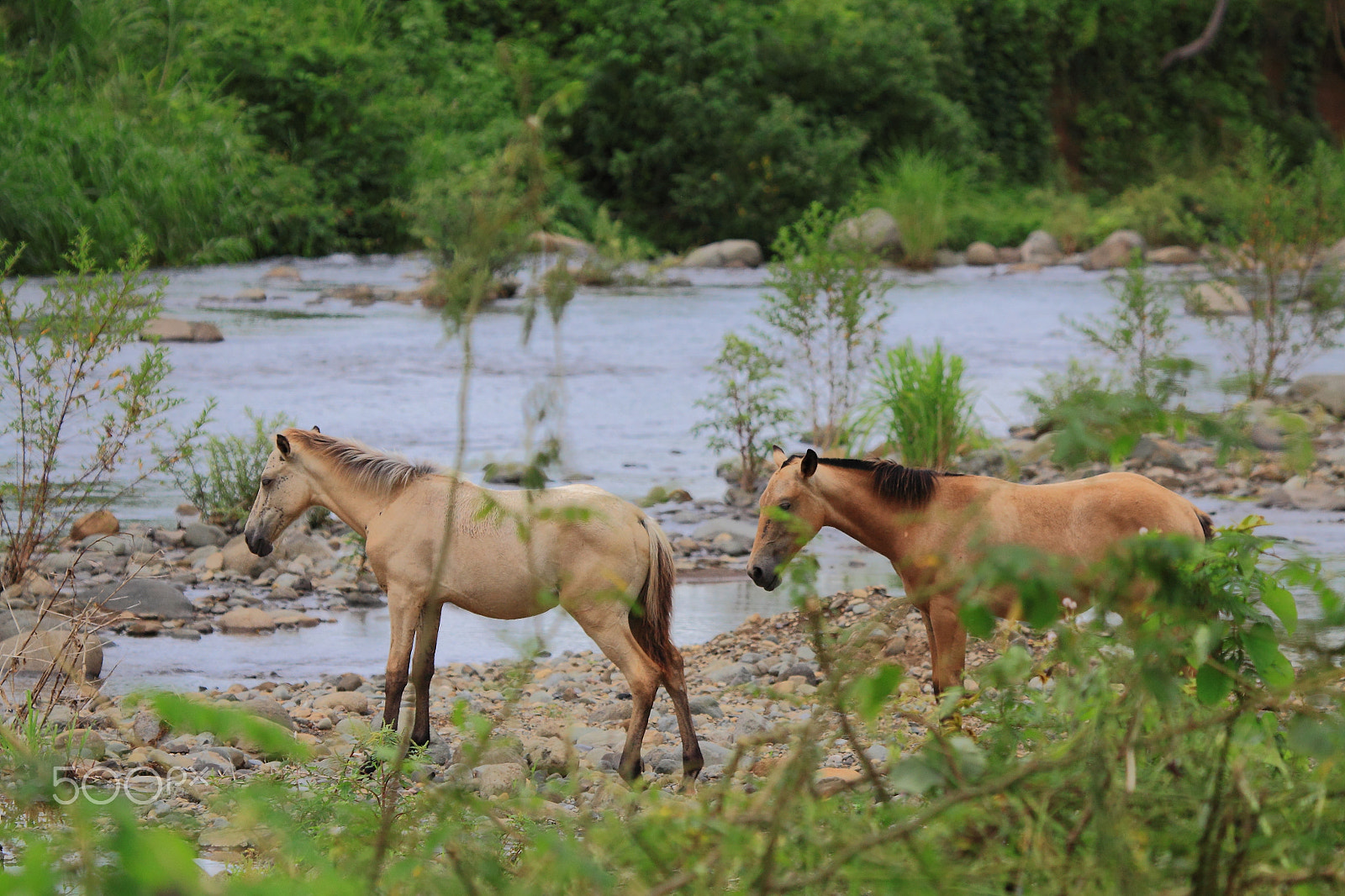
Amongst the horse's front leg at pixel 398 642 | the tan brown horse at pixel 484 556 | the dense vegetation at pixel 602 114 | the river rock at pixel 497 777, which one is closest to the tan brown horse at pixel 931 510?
the tan brown horse at pixel 484 556

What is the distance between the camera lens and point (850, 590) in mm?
7121

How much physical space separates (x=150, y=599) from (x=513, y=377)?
30.8 feet

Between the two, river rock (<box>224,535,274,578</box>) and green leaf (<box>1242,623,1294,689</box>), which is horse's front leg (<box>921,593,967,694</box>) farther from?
river rock (<box>224,535,274,578</box>)

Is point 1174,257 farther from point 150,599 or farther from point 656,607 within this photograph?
point 656,607

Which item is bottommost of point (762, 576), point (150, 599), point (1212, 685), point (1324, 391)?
point (150, 599)

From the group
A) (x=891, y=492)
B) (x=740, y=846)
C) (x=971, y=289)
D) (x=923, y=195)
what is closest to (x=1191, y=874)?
(x=740, y=846)

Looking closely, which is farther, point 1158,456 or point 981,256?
point 981,256

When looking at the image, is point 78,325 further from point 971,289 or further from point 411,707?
point 971,289

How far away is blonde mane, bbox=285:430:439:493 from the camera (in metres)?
4.95

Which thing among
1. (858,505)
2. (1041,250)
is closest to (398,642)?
(858,505)

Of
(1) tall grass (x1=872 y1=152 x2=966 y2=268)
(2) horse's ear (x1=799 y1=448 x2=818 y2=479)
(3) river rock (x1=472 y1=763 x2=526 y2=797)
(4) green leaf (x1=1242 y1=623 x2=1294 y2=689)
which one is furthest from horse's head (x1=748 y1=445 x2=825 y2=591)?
(1) tall grass (x1=872 y1=152 x2=966 y2=268)

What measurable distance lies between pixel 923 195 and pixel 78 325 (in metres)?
22.8

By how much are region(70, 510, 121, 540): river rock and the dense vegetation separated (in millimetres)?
9837

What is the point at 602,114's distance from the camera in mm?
28562
